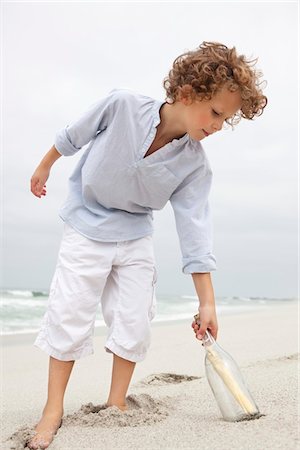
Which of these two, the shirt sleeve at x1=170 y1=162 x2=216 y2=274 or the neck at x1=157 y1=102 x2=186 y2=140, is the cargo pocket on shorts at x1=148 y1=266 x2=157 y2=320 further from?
the neck at x1=157 y1=102 x2=186 y2=140

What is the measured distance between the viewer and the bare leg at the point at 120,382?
263 centimetres

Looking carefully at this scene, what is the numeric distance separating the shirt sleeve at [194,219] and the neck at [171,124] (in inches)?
Result: 7.6

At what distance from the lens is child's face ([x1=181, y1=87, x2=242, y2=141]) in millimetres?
2500

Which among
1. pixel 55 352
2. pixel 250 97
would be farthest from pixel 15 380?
pixel 250 97

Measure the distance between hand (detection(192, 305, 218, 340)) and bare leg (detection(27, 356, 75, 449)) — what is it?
1.87ft

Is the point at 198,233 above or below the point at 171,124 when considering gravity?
below

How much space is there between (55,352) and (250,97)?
1.36 m

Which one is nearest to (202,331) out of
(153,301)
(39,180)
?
(153,301)

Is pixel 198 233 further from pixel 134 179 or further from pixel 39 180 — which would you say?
pixel 39 180

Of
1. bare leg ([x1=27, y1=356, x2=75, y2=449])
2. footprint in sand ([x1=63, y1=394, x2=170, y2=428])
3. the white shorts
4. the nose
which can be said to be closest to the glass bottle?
footprint in sand ([x1=63, y1=394, x2=170, y2=428])

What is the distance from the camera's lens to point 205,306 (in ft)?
8.36

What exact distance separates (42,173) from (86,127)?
0.32 meters

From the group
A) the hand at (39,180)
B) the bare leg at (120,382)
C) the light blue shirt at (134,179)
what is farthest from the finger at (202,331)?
the hand at (39,180)

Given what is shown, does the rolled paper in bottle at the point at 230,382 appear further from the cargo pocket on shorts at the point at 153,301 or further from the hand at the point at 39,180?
the hand at the point at 39,180
